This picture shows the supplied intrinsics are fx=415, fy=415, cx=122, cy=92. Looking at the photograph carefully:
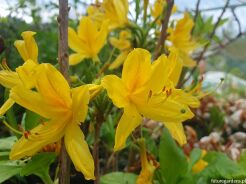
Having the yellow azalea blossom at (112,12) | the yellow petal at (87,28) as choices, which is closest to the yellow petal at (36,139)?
the yellow petal at (87,28)

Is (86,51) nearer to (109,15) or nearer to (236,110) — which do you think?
(109,15)

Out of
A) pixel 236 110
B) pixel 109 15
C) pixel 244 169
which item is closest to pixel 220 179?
pixel 244 169

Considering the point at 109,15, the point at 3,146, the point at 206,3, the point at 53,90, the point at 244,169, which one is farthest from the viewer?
the point at 206,3

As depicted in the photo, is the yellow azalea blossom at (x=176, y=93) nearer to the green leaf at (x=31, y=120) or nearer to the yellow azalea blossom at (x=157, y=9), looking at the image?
the green leaf at (x=31, y=120)

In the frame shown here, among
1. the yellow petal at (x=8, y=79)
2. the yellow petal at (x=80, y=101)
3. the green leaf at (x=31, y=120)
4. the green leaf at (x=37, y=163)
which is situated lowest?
the green leaf at (x=37, y=163)

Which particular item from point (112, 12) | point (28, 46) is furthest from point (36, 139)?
point (112, 12)

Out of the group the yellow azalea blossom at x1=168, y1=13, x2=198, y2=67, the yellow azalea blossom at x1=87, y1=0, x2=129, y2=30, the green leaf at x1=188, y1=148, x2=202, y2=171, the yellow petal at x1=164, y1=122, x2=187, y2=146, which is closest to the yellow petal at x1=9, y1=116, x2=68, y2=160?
the yellow petal at x1=164, y1=122, x2=187, y2=146
